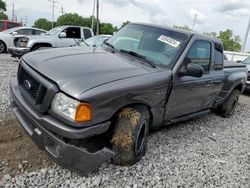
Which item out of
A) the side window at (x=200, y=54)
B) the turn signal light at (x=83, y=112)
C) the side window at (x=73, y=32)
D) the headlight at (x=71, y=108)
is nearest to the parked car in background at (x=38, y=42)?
the side window at (x=73, y=32)

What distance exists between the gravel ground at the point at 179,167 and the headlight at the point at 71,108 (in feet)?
2.56

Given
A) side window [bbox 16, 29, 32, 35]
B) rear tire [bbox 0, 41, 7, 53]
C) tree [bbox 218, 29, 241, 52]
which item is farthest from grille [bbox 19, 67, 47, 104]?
tree [bbox 218, 29, 241, 52]

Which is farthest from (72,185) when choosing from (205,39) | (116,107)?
(205,39)

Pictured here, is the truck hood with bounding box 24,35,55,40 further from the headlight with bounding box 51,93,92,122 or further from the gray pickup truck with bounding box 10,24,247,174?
the headlight with bounding box 51,93,92,122

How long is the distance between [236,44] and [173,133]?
4015 cm

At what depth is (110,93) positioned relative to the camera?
2.79 m

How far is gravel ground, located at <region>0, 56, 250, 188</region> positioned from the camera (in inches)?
116

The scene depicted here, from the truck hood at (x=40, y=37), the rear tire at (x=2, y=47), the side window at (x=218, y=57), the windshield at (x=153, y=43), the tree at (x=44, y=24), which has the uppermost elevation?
the windshield at (x=153, y=43)

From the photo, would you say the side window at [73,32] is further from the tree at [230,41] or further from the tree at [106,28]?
the tree at [106,28]

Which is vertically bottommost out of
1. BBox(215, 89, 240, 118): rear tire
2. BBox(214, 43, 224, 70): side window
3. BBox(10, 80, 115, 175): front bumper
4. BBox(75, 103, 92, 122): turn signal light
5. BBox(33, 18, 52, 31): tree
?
BBox(33, 18, 52, 31): tree

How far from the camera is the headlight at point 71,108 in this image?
2.60m

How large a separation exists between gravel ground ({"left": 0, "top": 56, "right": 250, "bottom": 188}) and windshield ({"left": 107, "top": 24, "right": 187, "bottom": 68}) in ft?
4.32

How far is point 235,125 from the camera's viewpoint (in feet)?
19.5

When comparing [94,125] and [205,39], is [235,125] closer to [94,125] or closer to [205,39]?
[205,39]
